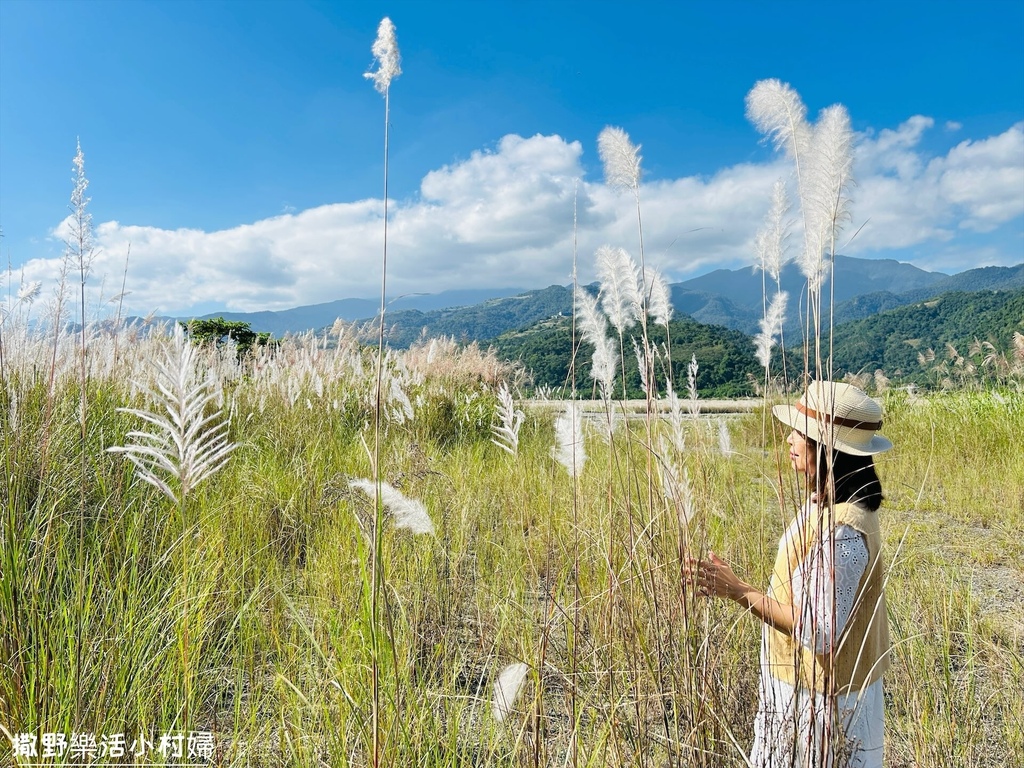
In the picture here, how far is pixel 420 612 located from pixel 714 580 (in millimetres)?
1244

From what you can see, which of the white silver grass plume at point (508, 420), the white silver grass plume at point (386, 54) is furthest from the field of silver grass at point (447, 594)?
the white silver grass plume at point (508, 420)

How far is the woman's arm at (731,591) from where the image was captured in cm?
147

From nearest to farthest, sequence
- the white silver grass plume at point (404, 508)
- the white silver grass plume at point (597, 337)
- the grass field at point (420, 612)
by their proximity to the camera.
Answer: the white silver grass plume at point (404, 508), the grass field at point (420, 612), the white silver grass plume at point (597, 337)

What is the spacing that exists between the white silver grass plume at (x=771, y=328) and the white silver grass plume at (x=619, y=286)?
0.66 metres

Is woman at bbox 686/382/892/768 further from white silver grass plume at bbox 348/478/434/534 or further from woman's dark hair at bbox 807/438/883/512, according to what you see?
white silver grass plume at bbox 348/478/434/534

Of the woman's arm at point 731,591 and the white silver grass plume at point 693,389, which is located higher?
the white silver grass plume at point 693,389

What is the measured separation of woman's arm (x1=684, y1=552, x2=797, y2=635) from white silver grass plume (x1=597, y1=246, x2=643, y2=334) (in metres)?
0.70

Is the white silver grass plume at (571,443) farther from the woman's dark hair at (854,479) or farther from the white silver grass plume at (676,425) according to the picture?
the woman's dark hair at (854,479)

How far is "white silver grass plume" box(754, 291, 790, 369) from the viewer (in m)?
2.05

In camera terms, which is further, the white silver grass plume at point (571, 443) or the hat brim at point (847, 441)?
the white silver grass plume at point (571, 443)

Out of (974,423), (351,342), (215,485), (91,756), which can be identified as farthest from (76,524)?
(974,423)

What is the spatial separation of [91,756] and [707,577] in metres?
1.60

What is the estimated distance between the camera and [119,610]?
5.65ft

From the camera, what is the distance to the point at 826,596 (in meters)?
1.30
